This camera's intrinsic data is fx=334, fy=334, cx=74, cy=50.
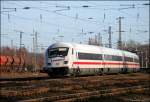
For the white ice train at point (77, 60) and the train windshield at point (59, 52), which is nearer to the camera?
the white ice train at point (77, 60)

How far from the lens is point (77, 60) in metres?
29.4

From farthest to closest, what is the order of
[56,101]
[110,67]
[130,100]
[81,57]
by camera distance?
[110,67] → [81,57] → [130,100] → [56,101]

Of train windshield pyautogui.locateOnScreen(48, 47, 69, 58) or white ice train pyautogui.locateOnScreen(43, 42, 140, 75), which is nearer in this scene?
white ice train pyautogui.locateOnScreen(43, 42, 140, 75)

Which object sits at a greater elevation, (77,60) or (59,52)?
(59,52)

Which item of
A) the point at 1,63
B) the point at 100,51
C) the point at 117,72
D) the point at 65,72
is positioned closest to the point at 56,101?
the point at 65,72

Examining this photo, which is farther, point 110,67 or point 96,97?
point 110,67

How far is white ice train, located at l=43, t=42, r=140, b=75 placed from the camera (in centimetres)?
2828

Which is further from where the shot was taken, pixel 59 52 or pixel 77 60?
pixel 77 60

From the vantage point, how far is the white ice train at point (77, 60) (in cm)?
2828

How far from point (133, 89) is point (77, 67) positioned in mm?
10744

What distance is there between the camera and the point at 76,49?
29.5 metres

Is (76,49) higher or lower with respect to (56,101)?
higher

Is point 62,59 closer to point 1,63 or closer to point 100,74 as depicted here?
point 100,74

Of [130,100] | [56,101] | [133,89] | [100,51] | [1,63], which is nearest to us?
[56,101]
